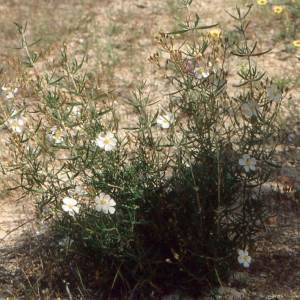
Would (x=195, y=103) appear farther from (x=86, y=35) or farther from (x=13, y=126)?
(x=86, y=35)

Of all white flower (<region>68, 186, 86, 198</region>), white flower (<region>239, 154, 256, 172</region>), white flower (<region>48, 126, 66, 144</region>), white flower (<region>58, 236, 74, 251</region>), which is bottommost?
white flower (<region>58, 236, 74, 251</region>)

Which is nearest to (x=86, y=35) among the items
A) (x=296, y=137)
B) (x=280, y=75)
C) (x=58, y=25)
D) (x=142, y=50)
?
(x=58, y=25)

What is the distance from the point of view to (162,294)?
11.4ft

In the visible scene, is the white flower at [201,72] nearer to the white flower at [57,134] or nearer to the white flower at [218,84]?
the white flower at [218,84]

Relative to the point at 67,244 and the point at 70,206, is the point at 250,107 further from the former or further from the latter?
the point at 67,244

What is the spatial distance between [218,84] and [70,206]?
1053mm

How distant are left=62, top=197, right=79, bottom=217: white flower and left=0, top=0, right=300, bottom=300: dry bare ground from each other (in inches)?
25.9

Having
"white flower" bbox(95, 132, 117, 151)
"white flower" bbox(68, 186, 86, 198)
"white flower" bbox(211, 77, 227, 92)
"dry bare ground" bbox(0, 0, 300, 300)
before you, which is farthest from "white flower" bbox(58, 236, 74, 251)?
"white flower" bbox(211, 77, 227, 92)

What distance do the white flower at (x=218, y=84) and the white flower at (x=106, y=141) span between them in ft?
2.04

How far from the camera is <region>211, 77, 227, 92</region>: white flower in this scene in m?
3.02

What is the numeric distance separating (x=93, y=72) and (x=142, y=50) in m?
0.81

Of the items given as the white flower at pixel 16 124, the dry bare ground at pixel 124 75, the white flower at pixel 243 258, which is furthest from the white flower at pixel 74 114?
the white flower at pixel 243 258

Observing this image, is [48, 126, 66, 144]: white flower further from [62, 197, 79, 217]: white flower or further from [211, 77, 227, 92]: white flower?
[211, 77, 227, 92]: white flower

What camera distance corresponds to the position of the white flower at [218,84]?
3023 millimetres
